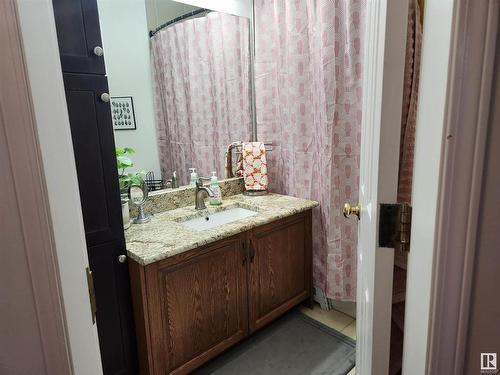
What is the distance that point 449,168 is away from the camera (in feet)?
1.42

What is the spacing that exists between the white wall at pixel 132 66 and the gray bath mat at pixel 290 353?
3.92ft

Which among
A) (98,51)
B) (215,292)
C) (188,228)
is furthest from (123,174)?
(215,292)

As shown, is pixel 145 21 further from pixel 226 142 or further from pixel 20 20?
pixel 20 20

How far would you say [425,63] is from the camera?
0.50 m

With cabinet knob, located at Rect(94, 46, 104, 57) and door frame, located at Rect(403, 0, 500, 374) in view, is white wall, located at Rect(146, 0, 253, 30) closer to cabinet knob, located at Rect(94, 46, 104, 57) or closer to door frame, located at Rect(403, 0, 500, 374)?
cabinet knob, located at Rect(94, 46, 104, 57)

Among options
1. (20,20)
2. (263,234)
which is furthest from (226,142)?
(20,20)

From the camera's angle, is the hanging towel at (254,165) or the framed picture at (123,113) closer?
the framed picture at (123,113)

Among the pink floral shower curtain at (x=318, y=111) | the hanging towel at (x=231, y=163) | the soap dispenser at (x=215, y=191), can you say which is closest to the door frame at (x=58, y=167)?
the soap dispenser at (x=215, y=191)

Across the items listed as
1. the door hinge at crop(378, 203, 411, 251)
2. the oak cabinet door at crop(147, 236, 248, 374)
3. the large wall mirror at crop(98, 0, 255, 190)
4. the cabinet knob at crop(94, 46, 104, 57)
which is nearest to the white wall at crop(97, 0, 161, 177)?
the large wall mirror at crop(98, 0, 255, 190)

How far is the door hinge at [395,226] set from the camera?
1.98 feet

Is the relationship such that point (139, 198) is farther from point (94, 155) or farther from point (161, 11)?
point (161, 11)

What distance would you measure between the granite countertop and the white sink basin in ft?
0.09

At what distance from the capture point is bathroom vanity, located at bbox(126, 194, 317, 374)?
1.47 meters

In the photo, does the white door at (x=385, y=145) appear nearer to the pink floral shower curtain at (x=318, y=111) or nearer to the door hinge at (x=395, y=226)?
the door hinge at (x=395, y=226)
